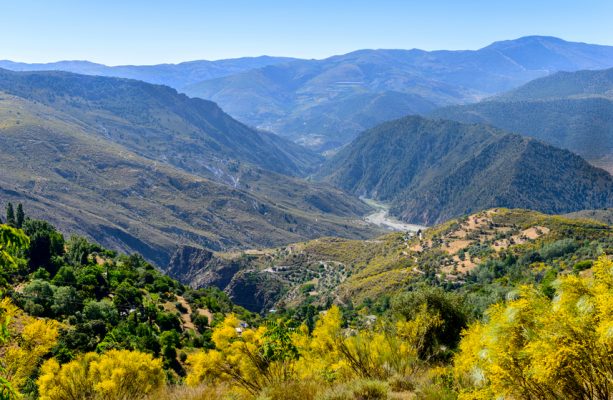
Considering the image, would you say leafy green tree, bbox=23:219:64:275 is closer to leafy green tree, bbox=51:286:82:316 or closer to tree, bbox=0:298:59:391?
leafy green tree, bbox=51:286:82:316

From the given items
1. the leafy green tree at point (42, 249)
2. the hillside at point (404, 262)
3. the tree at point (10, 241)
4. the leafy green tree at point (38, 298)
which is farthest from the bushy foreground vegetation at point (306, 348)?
the hillside at point (404, 262)

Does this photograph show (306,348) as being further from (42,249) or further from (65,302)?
(42,249)

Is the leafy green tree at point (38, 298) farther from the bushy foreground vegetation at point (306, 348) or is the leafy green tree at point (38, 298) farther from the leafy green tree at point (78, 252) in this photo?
the leafy green tree at point (78, 252)

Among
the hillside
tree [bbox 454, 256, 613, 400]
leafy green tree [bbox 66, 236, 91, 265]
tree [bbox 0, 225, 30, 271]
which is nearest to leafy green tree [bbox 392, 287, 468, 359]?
tree [bbox 454, 256, 613, 400]

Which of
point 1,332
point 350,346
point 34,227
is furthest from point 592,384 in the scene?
point 34,227

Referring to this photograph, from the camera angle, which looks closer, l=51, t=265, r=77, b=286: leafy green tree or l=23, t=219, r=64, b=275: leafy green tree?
l=51, t=265, r=77, b=286: leafy green tree

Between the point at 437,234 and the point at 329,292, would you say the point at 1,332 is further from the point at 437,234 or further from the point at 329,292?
the point at 437,234
